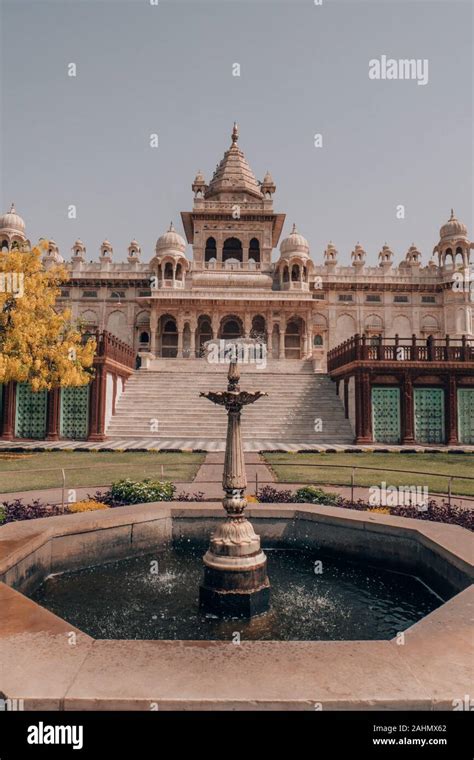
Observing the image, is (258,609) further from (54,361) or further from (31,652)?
(54,361)

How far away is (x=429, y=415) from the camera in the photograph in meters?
23.9

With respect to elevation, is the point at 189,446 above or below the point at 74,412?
below

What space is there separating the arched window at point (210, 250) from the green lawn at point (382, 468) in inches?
1426

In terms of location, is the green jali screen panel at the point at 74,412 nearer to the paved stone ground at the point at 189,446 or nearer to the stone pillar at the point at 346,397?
the paved stone ground at the point at 189,446

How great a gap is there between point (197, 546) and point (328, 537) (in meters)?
2.12

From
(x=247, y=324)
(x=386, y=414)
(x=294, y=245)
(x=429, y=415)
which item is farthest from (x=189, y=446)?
(x=294, y=245)

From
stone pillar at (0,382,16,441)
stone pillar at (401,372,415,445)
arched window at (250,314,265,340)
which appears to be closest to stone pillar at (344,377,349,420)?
stone pillar at (401,372,415,445)

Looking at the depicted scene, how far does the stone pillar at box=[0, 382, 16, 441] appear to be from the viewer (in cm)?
2350

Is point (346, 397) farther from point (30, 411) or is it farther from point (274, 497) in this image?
point (274, 497)

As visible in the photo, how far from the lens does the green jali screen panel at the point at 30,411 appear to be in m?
24.0

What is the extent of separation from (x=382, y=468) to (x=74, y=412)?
15941mm

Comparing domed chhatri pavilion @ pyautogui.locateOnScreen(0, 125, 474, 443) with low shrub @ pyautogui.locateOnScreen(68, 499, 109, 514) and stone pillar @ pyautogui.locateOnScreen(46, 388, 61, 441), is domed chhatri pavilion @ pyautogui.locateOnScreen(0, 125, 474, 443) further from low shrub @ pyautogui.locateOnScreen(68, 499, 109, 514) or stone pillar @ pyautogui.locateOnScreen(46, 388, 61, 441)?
low shrub @ pyautogui.locateOnScreen(68, 499, 109, 514)

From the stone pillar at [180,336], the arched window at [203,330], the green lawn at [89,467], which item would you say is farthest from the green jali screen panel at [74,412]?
Answer: the arched window at [203,330]

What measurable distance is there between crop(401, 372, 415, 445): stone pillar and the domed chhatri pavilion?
16205 mm
